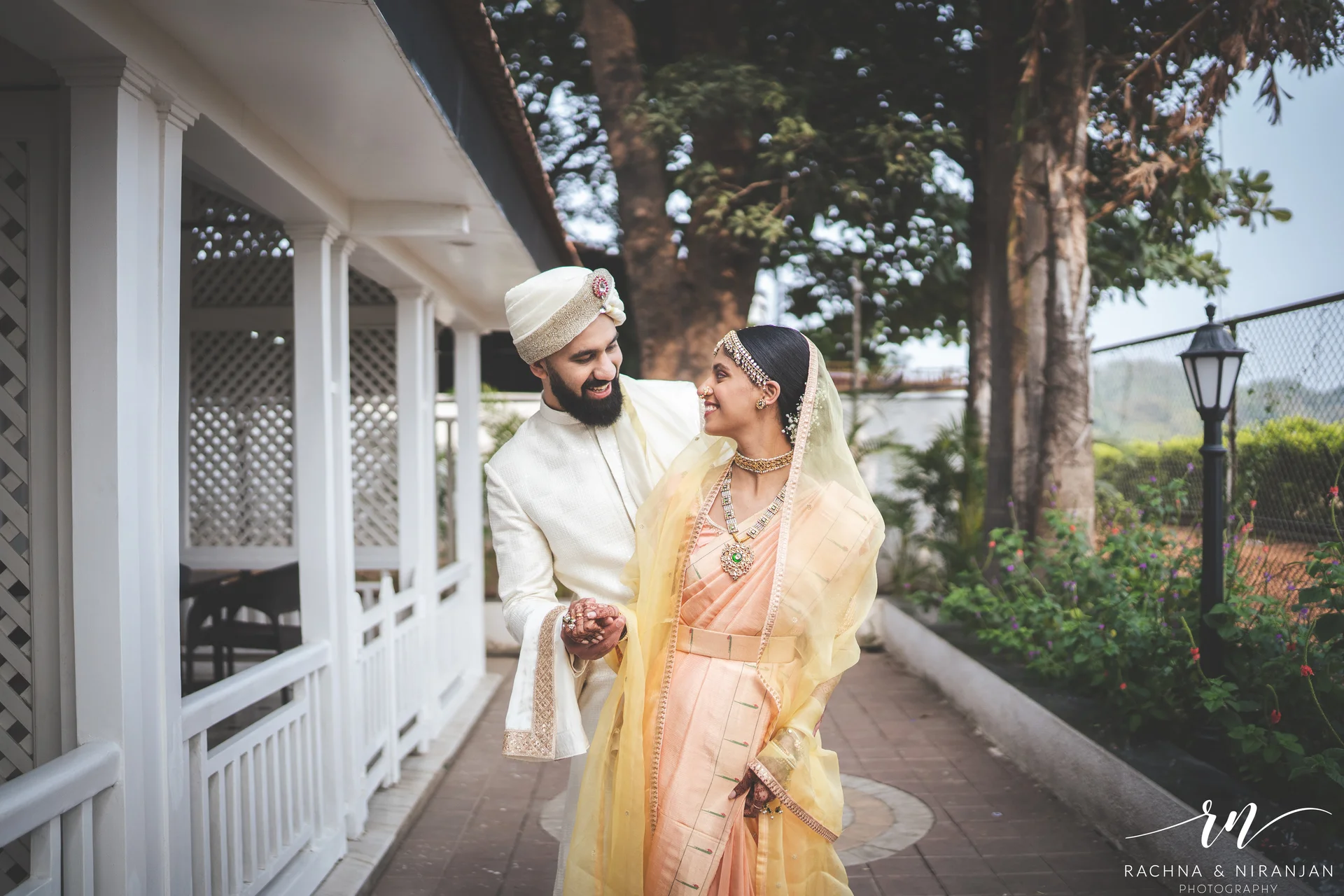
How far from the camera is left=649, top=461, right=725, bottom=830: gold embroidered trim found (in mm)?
2287

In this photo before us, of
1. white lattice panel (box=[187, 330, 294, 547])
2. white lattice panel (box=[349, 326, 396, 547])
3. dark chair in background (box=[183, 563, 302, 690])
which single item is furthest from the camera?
white lattice panel (box=[349, 326, 396, 547])

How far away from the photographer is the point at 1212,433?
4.02 metres

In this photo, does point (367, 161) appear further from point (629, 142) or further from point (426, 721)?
point (629, 142)

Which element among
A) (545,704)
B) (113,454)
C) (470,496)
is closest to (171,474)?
(113,454)

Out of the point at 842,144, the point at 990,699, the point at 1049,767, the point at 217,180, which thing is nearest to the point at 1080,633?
the point at 1049,767

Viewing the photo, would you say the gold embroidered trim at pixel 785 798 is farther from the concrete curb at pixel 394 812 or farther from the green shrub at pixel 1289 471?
the green shrub at pixel 1289 471

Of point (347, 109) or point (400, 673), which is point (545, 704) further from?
point (400, 673)

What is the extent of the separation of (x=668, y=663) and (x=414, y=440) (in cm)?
362

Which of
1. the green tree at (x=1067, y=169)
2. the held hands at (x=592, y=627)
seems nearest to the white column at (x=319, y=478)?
the held hands at (x=592, y=627)

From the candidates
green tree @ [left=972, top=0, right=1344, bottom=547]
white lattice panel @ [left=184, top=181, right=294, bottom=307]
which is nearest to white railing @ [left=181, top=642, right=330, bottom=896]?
white lattice panel @ [left=184, top=181, right=294, bottom=307]

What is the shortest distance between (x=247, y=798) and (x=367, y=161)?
2281mm

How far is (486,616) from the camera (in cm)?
876

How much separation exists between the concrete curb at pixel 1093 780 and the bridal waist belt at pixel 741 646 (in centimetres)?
178

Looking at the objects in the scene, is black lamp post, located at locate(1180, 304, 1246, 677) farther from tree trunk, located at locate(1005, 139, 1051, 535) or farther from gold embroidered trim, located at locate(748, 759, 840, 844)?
tree trunk, located at locate(1005, 139, 1051, 535)
